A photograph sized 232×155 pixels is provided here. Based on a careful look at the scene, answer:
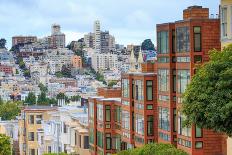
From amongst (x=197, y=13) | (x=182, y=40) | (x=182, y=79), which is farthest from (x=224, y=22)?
(x=197, y=13)

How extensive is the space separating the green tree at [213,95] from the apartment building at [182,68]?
9487 millimetres

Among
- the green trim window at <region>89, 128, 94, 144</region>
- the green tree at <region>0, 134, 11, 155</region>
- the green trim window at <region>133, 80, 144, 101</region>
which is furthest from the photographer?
the green tree at <region>0, 134, 11, 155</region>

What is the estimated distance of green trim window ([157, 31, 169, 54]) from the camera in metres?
39.7

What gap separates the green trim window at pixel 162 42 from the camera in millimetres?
39688

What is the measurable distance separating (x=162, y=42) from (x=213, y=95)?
15.7 meters

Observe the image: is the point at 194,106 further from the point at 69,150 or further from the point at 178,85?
the point at 69,150

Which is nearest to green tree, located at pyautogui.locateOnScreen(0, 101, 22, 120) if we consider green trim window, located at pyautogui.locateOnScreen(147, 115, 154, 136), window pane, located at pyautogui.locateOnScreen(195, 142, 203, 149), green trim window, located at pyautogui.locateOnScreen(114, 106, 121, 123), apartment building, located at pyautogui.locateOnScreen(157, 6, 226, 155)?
green trim window, located at pyautogui.locateOnScreen(114, 106, 121, 123)

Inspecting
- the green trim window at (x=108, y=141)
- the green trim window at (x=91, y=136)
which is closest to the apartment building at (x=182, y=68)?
the green trim window at (x=108, y=141)

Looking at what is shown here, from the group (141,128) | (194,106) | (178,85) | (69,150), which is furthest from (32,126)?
(194,106)

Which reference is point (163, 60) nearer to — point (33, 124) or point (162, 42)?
point (162, 42)

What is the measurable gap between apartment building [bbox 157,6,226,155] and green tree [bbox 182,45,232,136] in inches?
374

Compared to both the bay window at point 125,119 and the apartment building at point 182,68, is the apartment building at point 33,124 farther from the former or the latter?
the apartment building at point 182,68

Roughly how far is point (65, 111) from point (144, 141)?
26.2m

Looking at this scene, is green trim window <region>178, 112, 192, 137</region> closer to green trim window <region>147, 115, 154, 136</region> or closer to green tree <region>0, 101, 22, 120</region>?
green trim window <region>147, 115, 154, 136</region>
